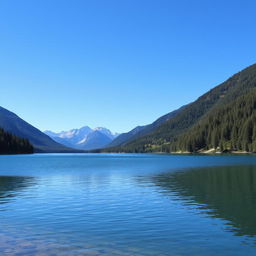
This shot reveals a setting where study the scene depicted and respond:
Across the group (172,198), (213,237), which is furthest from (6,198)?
(213,237)

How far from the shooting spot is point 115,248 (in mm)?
19906

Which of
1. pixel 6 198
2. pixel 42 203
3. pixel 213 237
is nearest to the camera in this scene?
pixel 213 237

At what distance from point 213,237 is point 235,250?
9.09 feet

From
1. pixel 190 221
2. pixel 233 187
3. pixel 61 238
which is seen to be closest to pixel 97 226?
pixel 61 238

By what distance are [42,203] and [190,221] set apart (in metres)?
18.1

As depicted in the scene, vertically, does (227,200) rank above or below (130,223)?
above

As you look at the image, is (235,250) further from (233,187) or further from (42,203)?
(233,187)

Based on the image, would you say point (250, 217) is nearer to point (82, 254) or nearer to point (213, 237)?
point (213, 237)

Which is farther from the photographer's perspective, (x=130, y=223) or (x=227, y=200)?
(x=227, y=200)

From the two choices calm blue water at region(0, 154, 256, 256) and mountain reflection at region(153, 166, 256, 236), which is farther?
mountain reflection at region(153, 166, 256, 236)

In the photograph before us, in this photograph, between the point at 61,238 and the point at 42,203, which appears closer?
the point at 61,238

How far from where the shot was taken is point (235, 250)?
63.6 ft

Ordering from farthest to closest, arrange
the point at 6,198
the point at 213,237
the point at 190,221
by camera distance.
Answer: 1. the point at 6,198
2. the point at 190,221
3. the point at 213,237

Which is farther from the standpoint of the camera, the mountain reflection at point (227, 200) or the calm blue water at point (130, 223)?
the mountain reflection at point (227, 200)
